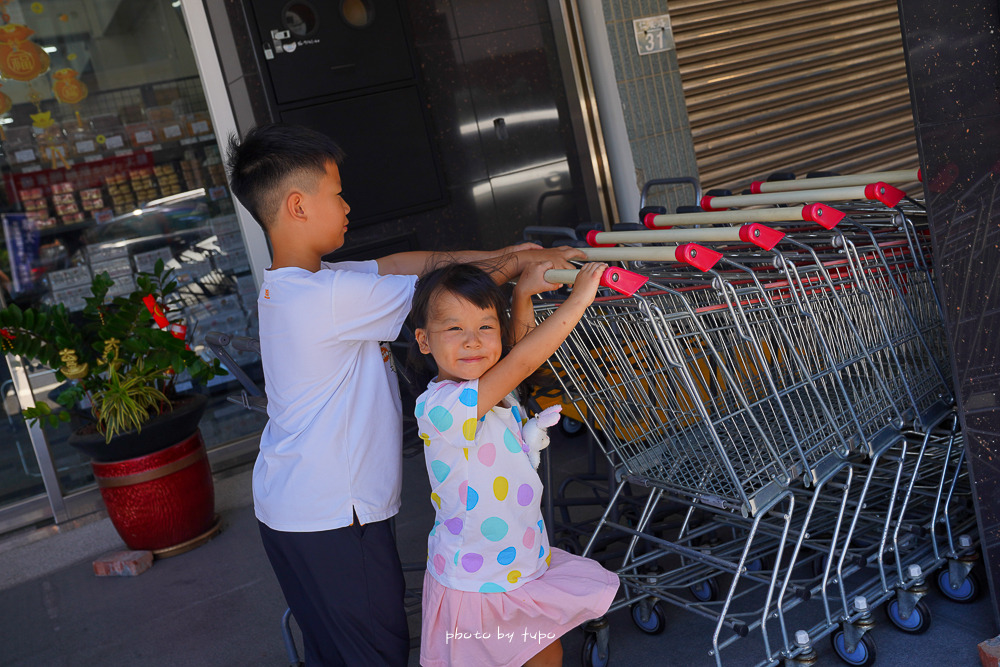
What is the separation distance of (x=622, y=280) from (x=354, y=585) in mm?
1084

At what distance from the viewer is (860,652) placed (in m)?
2.50

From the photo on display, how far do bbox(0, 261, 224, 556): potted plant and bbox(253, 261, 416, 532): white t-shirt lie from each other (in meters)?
2.19

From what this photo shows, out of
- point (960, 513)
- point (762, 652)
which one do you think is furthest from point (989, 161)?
point (762, 652)

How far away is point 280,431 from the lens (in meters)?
2.41

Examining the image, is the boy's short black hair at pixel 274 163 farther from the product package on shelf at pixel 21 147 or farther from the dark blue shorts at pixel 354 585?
the product package on shelf at pixel 21 147

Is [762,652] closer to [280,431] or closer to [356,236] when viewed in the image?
[280,431]

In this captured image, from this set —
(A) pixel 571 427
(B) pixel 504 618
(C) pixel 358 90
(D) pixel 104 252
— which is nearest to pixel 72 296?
(D) pixel 104 252

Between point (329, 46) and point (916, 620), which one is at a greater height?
point (329, 46)

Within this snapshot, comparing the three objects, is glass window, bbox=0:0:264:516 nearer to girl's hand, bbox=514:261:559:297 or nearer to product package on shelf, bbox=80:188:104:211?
product package on shelf, bbox=80:188:104:211

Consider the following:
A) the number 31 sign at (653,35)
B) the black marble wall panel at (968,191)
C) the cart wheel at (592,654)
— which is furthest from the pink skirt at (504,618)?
the number 31 sign at (653,35)

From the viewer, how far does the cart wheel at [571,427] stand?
506 cm

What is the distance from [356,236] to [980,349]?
3685 millimetres

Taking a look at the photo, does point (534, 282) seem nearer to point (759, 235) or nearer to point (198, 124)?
point (759, 235)

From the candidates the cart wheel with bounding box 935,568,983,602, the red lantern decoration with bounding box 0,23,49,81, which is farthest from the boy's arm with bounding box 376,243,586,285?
the red lantern decoration with bounding box 0,23,49,81
